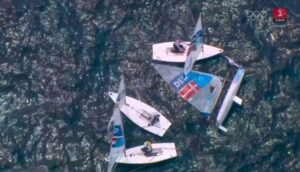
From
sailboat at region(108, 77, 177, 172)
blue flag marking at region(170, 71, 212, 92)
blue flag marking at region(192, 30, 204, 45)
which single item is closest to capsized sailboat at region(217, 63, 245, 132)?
blue flag marking at region(170, 71, 212, 92)

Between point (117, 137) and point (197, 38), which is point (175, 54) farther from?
point (117, 137)

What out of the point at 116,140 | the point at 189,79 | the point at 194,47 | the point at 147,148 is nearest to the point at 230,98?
the point at 189,79

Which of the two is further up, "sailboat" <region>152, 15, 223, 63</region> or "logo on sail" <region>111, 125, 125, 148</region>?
"sailboat" <region>152, 15, 223, 63</region>

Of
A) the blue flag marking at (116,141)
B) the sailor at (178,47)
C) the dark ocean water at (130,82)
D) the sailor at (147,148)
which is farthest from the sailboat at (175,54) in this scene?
the blue flag marking at (116,141)

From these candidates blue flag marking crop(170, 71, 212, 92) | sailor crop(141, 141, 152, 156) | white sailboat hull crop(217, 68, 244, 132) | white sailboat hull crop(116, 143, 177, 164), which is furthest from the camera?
blue flag marking crop(170, 71, 212, 92)

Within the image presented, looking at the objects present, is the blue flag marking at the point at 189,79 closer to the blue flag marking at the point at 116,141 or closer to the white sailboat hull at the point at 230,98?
the white sailboat hull at the point at 230,98

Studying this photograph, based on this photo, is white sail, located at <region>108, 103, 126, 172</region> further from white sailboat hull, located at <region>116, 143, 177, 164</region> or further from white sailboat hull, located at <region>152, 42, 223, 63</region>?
white sailboat hull, located at <region>152, 42, 223, 63</region>

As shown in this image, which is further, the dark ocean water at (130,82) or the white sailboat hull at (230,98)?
the white sailboat hull at (230,98)
